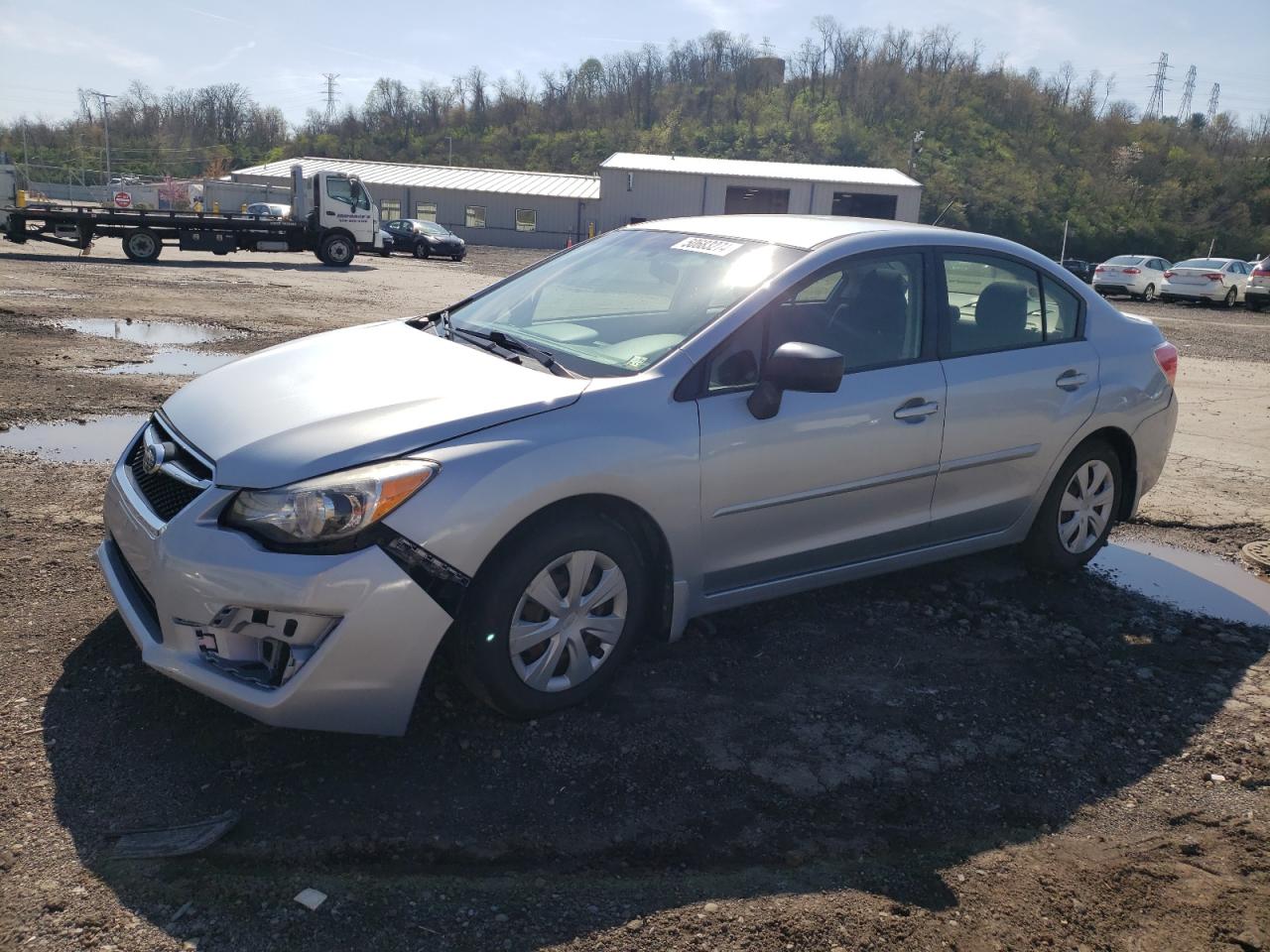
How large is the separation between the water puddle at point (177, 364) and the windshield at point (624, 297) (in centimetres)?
523

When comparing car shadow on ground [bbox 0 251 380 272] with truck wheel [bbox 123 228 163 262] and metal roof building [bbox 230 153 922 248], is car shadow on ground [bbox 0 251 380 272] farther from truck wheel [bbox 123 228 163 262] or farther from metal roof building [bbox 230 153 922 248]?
metal roof building [bbox 230 153 922 248]

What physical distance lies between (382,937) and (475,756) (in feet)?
2.75

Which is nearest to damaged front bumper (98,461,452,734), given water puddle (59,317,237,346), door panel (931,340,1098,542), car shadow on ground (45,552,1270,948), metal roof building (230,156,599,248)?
car shadow on ground (45,552,1270,948)

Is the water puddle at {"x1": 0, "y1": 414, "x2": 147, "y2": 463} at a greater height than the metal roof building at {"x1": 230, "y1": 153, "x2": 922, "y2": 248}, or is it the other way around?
the metal roof building at {"x1": 230, "y1": 153, "x2": 922, "y2": 248}

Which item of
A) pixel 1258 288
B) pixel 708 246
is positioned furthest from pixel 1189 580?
pixel 1258 288

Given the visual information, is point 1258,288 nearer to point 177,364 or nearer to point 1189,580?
point 1189,580

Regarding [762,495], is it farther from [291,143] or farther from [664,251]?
[291,143]

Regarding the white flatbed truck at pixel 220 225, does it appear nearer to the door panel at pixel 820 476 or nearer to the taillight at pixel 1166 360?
the taillight at pixel 1166 360

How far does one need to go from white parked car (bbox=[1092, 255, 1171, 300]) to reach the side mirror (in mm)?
30953

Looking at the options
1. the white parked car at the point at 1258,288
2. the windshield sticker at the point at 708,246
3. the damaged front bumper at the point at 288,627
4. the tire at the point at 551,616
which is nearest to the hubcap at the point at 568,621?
the tire at the point at 551,616

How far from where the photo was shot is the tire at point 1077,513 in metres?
4.93

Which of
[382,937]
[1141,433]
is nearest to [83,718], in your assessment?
[382,937]

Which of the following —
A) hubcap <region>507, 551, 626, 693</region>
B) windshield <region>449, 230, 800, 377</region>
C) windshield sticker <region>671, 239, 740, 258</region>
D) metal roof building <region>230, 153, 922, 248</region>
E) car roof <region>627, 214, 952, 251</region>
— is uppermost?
metal roof building <region>230, 153, 922, 248</region>

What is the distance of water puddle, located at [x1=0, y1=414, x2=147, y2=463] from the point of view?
616 centimetres
